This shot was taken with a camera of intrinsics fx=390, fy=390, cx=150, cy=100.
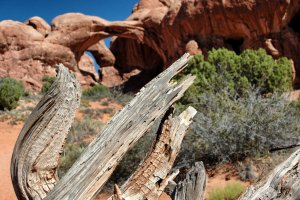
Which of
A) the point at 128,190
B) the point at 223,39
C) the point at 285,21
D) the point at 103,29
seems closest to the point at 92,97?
the point at 103,29

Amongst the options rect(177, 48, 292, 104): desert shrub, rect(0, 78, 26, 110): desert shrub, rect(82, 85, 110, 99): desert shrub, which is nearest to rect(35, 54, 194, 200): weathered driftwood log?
rect(177, 48, 292, 104): desert shrub

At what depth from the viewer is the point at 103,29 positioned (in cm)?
2925

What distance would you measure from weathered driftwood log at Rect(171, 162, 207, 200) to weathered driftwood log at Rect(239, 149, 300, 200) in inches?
25.1

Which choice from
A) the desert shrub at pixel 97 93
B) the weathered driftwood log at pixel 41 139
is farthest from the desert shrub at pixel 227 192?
the desert shrub at pixel 97 93

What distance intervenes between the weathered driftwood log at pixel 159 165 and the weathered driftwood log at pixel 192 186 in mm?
257

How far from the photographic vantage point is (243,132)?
28.7 feet

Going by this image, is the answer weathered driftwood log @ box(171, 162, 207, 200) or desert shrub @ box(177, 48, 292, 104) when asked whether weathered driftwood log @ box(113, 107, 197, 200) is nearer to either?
weathered driftwood log @ box(171, 162, 207, 200)

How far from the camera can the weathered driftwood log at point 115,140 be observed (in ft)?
6.34

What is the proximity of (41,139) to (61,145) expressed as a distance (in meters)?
0.14

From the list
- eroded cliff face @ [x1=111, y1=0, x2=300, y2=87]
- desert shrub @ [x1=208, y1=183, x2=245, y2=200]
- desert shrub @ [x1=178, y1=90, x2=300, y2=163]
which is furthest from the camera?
eroded cliff face @ [x1=111, y1=0, x2=300, y2=87]

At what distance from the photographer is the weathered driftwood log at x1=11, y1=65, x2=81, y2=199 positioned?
205 cm

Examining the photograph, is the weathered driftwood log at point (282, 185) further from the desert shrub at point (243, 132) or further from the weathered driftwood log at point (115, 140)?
the desert shrub at point (243, 132)

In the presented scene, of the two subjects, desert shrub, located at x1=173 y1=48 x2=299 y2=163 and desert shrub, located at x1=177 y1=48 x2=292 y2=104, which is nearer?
desert shrub, located at x1=173 y1=48 x2=299 y2=163

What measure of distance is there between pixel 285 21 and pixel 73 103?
69.6ft
